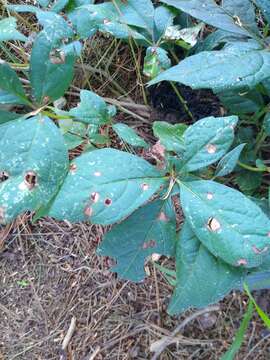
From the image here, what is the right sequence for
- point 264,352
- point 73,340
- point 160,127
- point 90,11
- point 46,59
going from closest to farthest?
point 46,59
point 160,127
point 90,11
point 264,352
point 73,340

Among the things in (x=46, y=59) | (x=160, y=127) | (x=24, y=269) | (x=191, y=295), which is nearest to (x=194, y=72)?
(x=160, y=127)

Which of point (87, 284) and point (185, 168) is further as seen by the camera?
point (87, 284)

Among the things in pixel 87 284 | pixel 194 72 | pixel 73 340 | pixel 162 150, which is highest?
pixel 194 72

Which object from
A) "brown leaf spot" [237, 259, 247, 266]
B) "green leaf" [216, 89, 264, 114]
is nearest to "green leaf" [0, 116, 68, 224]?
"brown leaf spot" [237, 259, 247, 266]

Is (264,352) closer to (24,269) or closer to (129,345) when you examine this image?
(129,345)

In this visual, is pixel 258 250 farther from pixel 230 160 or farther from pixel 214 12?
pixel 214 12

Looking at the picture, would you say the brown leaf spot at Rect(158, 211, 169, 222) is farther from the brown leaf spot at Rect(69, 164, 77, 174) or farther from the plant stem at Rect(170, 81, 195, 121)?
the plant stem at Rect(170, 81, 195, 121)

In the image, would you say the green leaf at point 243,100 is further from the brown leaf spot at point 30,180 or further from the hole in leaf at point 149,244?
the brown leaf spot at point 30,180

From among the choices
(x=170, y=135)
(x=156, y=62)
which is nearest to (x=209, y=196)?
(x=170, y=135)
